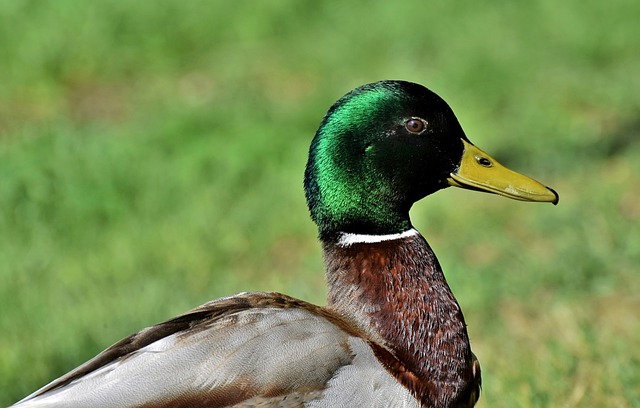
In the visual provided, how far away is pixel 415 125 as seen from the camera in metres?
3.02

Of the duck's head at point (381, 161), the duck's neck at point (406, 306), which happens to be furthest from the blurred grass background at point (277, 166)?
the duck's head at point (381, 161)

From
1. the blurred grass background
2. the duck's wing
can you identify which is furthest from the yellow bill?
the blurred grass background

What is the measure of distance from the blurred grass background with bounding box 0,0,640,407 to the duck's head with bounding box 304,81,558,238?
0.78 metres

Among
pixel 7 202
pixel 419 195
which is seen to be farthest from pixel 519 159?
pixel 419 195

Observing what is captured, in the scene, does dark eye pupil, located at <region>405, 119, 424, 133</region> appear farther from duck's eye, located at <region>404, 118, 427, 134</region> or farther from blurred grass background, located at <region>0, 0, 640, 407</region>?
blurred grass background, located at <region>0, 0, 640, 407</region>

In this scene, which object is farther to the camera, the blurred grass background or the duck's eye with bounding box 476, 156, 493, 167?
the blurred grass background

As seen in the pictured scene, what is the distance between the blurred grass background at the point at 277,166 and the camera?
4324 mm

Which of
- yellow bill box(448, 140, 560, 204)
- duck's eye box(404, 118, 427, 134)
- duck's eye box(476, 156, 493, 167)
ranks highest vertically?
duck's eye box(404, 118, 427, 134)

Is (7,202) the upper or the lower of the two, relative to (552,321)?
upper

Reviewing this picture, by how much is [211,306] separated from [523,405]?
43.5 inches

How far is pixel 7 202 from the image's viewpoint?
555 centimetres

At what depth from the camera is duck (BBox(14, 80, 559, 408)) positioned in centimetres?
250

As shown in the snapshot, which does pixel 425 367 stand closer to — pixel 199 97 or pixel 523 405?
pixel 523 405

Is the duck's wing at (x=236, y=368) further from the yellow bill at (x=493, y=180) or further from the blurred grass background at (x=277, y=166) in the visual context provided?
the blurred grass background at (x=277, y=166)
